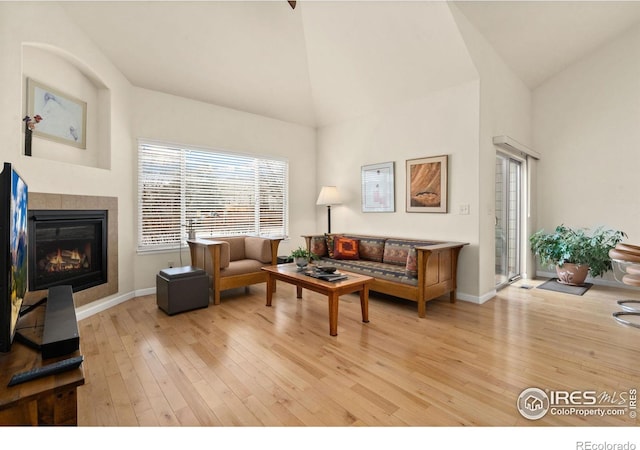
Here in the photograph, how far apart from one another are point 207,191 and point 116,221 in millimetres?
1251

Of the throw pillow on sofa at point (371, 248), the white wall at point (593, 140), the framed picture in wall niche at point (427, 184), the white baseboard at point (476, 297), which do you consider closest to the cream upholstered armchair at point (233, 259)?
the throw pillow on sofa at point (371, 248)

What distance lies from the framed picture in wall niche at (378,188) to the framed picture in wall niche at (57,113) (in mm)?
3678

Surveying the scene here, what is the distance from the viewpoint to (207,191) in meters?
4.55

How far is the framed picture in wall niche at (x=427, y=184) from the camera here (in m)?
3.94

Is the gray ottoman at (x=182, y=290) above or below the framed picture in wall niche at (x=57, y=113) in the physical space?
below

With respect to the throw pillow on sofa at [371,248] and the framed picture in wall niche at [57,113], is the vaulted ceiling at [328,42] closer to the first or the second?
the framed picture in wall niche at [57,113]

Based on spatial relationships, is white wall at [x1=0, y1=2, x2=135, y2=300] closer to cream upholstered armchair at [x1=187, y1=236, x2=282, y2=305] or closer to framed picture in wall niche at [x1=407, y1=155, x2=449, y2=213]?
cream upholstered armchair at [x1=187, y1=236, x2=282, y2=305]

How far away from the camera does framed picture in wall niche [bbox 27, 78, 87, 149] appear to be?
2908mm

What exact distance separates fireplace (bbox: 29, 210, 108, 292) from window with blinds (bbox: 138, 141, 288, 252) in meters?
0.54

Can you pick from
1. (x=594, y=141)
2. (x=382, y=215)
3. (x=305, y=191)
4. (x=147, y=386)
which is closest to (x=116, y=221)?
(x=147, y=386)

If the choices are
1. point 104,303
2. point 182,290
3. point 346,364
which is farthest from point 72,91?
point 346,364

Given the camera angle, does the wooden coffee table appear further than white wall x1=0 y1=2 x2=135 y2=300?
Yes

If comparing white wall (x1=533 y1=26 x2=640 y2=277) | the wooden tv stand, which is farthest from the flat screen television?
white wall (x1=533 y1=26 x2=640 y2=277)

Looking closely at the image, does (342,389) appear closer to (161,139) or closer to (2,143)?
(2,143)
